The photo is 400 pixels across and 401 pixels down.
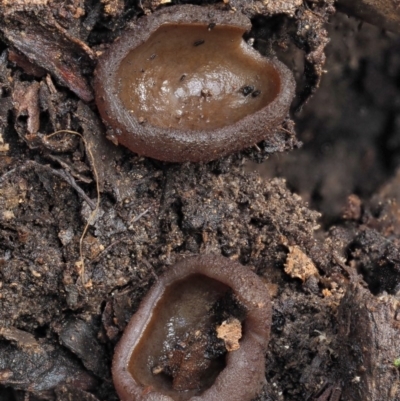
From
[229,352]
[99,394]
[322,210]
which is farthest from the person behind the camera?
[322,210]

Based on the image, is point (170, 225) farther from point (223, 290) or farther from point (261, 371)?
point (261, 371)

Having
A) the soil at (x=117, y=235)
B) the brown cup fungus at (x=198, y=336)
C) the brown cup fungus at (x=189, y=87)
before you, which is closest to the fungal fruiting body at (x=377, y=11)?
the soil at (x=117, y=235)

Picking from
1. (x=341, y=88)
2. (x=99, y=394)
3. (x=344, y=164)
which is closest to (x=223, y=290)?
(x=99, y=394)

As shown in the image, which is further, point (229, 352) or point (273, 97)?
point (273, 97)

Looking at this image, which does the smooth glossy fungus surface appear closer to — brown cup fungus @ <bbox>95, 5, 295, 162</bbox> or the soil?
brown cup fungus @ <bbox>95, 5, 295, 162</bbox>

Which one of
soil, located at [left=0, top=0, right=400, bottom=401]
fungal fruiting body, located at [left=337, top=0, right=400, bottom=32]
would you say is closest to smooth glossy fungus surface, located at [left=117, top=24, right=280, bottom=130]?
soil, located at [left=0, top=0, right=400, bottom=401]

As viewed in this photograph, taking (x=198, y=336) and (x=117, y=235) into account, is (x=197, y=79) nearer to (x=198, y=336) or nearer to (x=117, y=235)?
(x=117, y=235)

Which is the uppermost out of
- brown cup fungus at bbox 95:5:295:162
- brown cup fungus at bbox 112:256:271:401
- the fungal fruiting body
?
the fungal fruiting body
